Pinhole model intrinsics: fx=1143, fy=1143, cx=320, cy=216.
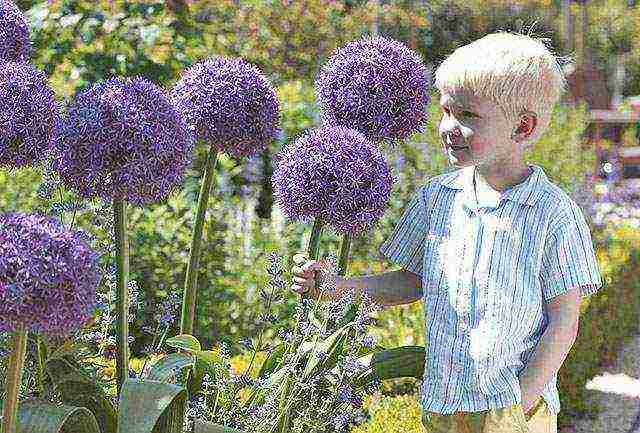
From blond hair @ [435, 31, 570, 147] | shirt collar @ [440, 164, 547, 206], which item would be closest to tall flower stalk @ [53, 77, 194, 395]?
blond hair @ [435, 31, 570, 147]

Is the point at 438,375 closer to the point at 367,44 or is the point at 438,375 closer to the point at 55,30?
the point at 367,44

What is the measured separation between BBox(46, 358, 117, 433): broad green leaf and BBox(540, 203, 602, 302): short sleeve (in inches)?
33.6

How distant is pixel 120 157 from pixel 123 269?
0.78 feet

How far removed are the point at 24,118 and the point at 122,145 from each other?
193mm

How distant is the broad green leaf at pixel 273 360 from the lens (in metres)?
2.37

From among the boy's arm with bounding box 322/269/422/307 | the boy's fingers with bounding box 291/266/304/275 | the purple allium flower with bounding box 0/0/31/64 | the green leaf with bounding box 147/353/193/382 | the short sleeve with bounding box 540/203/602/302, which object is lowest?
the green leaf with bounding box 147/353/193/382

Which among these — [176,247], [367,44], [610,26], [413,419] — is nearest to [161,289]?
[176,247]

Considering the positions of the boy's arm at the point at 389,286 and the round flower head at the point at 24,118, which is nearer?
the round flower head at the point at 24,118

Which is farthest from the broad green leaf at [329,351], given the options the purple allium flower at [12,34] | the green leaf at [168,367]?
the purple allium flower at [12,34]

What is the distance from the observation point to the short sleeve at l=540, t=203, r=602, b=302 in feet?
6.98

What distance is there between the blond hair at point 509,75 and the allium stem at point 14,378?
94cm

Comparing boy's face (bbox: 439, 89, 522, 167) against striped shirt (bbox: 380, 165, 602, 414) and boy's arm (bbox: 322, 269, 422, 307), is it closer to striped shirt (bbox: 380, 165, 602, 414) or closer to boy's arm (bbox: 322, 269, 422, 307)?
striped shirt (bbox: 380, 165, 602, 414)

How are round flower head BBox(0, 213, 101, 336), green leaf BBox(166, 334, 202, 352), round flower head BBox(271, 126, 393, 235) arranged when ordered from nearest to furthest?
round flower head BBox(0, 213, 101, 336) → green leaf BBox(166, 334, 202, 352) → round flower head BBox(271, 126, 393, 235)

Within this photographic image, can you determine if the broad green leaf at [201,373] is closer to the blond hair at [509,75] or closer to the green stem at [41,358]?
the green stem at [41,358]
